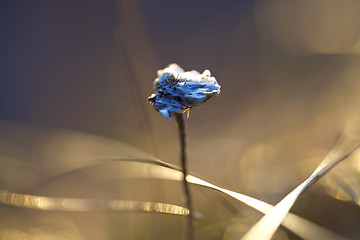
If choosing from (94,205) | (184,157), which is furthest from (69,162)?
(184,157)

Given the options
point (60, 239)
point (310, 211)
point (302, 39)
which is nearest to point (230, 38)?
point (302, 39)

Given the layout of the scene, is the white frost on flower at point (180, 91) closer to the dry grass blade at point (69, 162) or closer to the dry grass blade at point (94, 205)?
the dry grass blade at point (69, 162)

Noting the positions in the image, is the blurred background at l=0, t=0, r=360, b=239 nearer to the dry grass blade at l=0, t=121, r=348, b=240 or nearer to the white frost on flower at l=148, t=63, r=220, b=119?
the dry grass blade at l=0, t=121, r=348, b=240

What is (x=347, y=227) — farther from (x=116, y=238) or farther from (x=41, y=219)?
(x=41, y=219)

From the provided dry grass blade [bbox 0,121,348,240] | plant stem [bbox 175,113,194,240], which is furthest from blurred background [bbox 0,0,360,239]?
plant stem [bbox 175,113,194,240]

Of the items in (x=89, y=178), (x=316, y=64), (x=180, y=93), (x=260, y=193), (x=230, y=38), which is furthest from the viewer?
(x=230, y=38)

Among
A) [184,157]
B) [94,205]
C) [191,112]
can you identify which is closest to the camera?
[184,157]

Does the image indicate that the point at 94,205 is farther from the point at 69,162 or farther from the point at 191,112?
the point at 191,112
